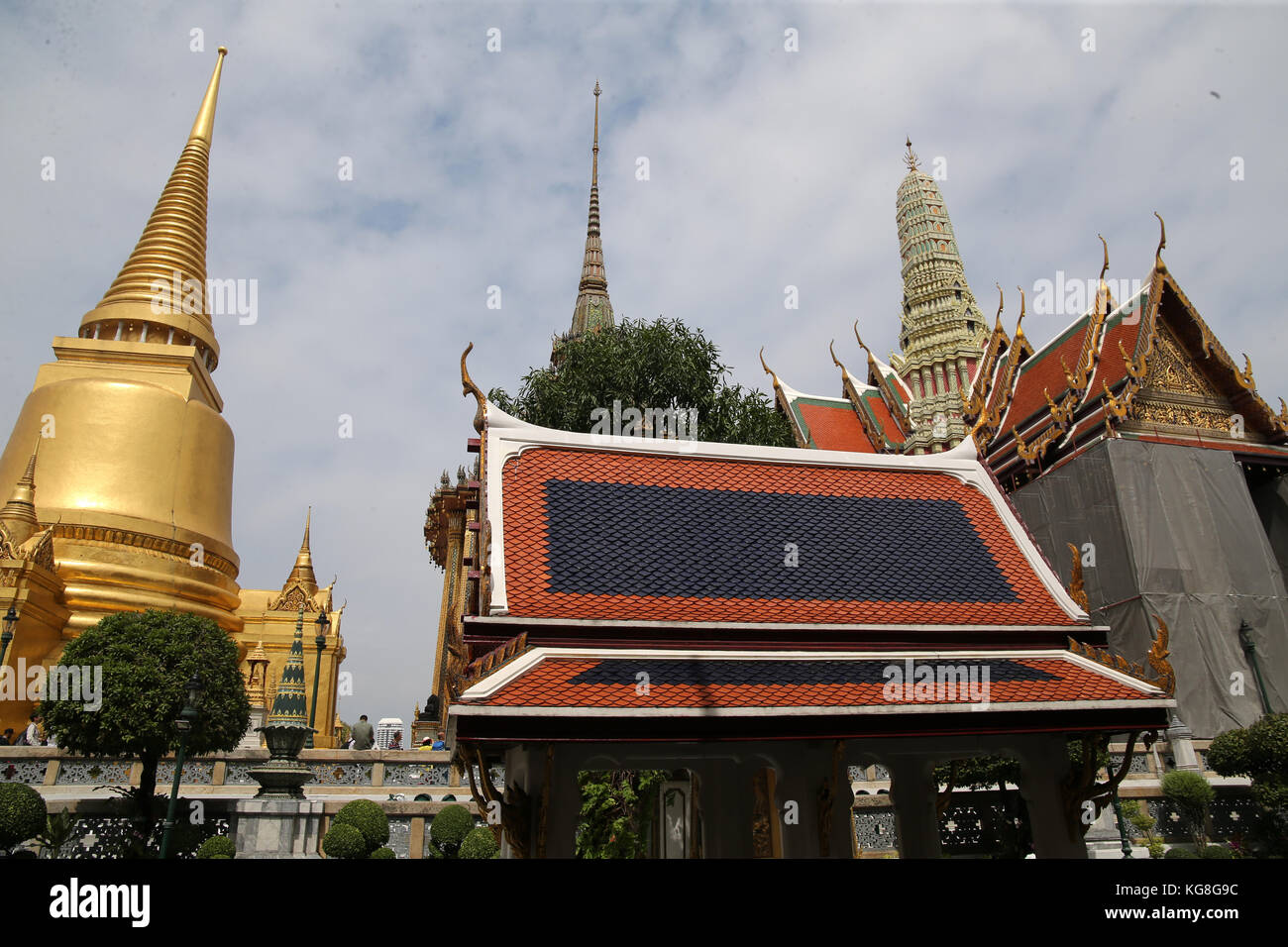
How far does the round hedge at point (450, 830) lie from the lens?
12.1 metres

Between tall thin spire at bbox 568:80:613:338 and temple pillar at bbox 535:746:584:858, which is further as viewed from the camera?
tall thin spire at bbox 568:80:613:338

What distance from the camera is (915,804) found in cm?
934

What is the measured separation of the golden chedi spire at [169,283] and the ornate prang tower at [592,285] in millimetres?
18217

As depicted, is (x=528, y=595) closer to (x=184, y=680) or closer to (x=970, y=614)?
(x=970, y=614)

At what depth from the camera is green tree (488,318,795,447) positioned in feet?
70.1

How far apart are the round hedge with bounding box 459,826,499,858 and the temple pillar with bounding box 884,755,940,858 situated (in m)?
5.64

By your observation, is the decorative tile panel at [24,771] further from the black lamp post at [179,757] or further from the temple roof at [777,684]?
the temple roof at [777,684]

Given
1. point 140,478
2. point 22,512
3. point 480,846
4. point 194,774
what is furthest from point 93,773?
point 140,478

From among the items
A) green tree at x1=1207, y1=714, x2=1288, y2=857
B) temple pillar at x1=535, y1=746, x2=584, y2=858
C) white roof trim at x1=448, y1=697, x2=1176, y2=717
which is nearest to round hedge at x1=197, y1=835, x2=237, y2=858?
temple pillar at x1=535, y1=746, x2=584, y2=858

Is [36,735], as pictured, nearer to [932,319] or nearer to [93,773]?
[93,773]

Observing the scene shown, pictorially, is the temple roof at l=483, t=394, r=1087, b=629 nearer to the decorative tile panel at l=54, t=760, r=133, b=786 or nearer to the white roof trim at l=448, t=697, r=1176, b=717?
the white roof trim at l=448, t=697, r=1176, b=717

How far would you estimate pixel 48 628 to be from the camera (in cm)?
2275

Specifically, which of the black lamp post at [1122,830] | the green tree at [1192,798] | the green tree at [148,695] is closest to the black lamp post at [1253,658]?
the green tree at [1192,798]

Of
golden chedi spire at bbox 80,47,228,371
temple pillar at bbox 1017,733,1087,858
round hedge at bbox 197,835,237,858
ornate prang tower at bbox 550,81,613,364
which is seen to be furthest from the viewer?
ornate prang tower at bbox 550,81,613,364
